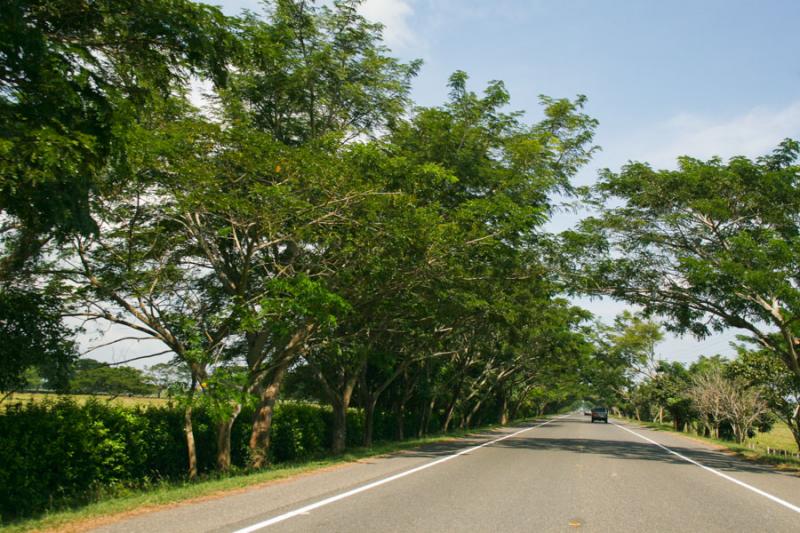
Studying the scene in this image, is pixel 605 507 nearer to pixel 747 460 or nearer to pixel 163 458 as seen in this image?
pixel 163 458

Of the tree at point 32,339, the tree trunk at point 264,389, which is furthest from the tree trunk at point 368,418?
the tree at point 32,339

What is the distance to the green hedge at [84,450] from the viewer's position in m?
10.5

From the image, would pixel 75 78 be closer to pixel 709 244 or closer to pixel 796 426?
pixel 709 244

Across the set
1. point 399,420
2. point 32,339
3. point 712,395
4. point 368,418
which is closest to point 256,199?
point 32,339

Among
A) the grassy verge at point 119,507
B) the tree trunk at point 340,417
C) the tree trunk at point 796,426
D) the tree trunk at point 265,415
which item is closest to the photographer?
the grassy verge at point 119,507

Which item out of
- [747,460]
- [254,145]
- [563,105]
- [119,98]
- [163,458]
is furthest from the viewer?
[747,460]

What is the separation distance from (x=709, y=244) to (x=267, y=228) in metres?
14.6

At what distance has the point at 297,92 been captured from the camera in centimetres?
1653

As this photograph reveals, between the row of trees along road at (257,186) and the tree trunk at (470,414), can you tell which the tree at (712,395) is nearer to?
the tree trunk at (470,414)

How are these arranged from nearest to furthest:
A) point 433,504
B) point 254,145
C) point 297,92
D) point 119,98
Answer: point 119,98, point 433,504, point 254,145, point 297,92

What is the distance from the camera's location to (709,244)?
1998cm

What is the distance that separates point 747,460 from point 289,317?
1766 centimetres

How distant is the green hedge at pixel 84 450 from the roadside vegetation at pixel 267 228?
49 mm

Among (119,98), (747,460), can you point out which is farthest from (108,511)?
(747,460)
